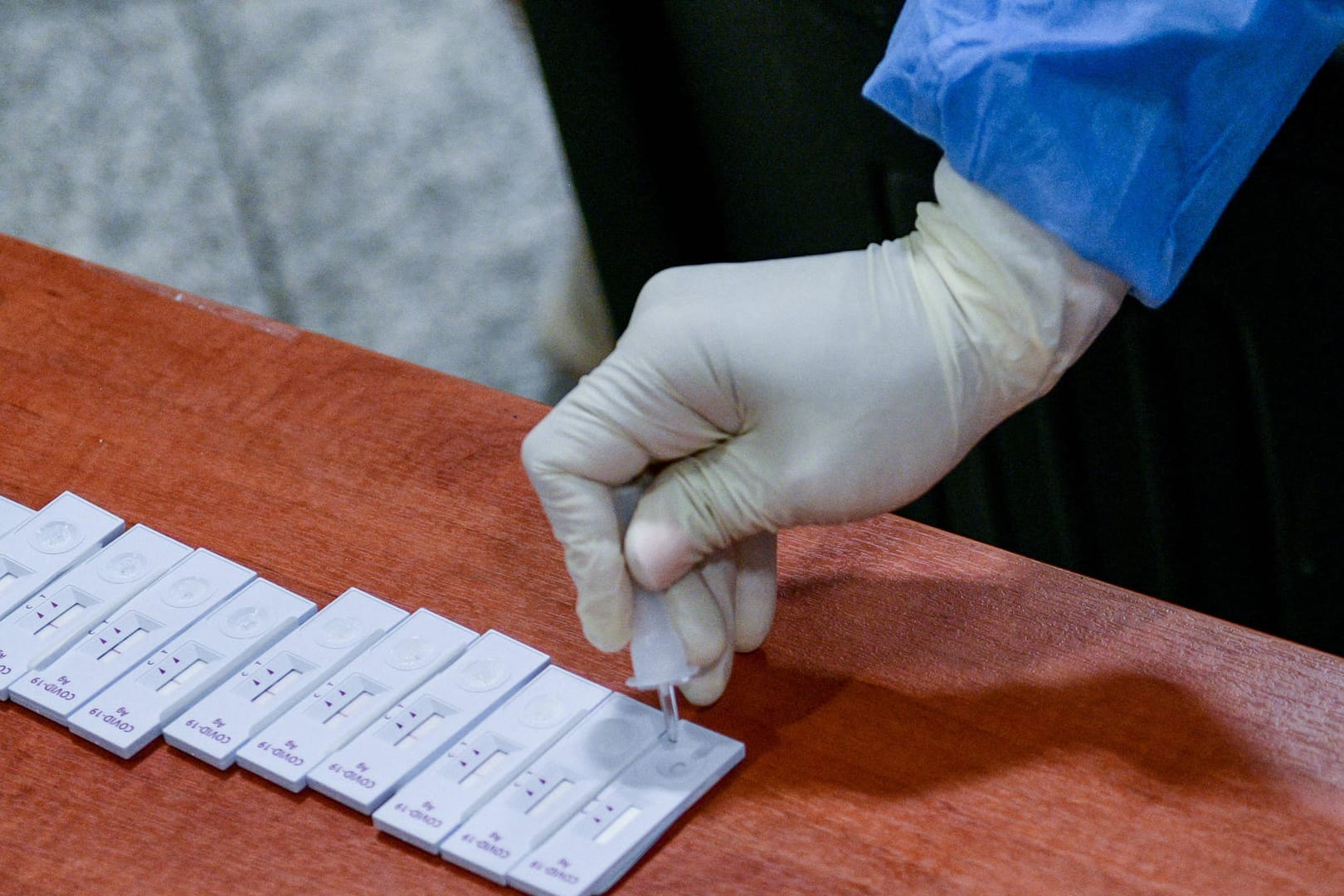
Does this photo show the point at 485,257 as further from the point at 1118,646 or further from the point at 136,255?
the point at 1118,646

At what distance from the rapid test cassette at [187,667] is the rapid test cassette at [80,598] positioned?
4 cm

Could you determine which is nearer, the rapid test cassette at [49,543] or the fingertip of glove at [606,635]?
the fingertip of glove at [606,635]

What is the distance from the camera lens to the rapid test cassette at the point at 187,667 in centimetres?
74

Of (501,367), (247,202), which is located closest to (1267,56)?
(501,367)

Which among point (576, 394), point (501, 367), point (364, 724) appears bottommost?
point (501, 367)

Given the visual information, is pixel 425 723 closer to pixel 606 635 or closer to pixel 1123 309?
pixel 606 635

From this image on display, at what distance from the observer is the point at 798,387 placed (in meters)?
0.69

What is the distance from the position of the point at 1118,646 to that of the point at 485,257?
1.41m

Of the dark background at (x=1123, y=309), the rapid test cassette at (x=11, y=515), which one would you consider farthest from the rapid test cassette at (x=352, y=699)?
the dark background at (x=1123, y=309)

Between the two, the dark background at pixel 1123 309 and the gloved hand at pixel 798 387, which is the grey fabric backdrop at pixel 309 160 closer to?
the dark background at pixel 1123 309

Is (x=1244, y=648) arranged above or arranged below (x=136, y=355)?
below

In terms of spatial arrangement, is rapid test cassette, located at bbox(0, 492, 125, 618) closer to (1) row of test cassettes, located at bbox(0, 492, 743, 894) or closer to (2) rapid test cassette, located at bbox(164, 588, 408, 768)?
(1) row of test cassettes, located at bbox(0, 492, 743, 894)

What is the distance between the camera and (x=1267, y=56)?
0.69m

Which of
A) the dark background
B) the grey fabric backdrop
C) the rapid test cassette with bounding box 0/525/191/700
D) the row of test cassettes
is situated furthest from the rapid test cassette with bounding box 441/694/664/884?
the grey fabric backdrop
